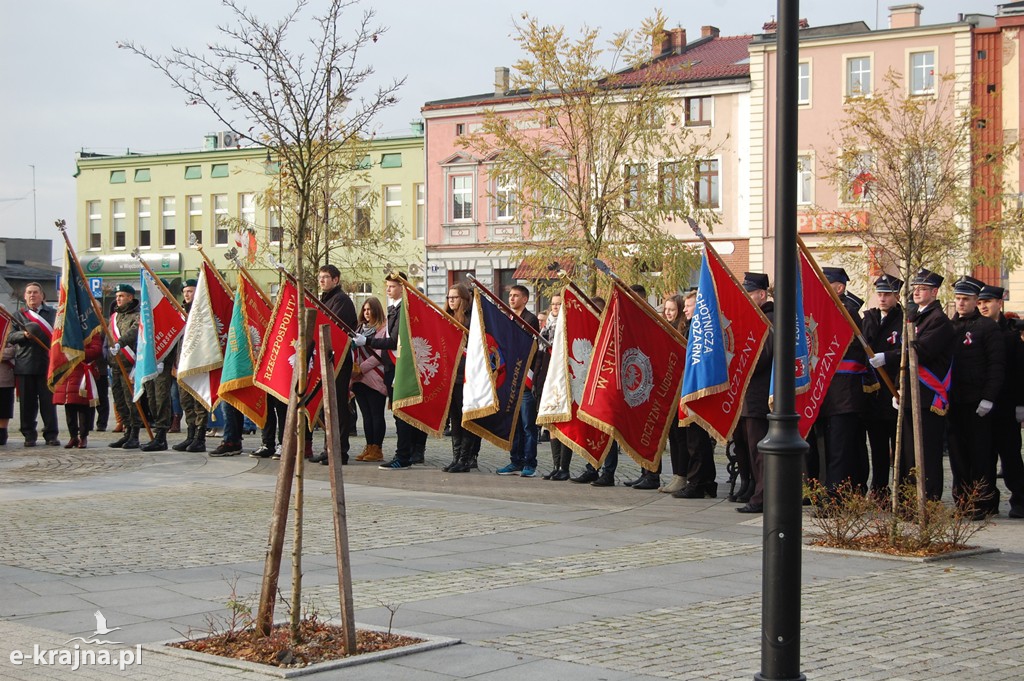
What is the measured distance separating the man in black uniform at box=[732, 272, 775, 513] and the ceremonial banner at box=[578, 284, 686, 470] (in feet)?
2.95

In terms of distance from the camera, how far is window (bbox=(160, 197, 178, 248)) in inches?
2489

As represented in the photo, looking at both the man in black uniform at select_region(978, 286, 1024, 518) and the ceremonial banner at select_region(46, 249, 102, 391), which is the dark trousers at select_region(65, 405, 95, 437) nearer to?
the ceremonial banner at select_region(46, 249, 102, 391)

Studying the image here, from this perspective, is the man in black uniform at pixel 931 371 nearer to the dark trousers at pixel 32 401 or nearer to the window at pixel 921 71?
the dark trousers at pixel 32 401

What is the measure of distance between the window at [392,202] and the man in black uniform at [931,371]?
151 feet

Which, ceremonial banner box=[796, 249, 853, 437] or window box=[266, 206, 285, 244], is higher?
window box=[266, 206, 285, 244]

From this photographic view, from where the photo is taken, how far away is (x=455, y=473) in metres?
15.6

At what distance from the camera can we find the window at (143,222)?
6425cm

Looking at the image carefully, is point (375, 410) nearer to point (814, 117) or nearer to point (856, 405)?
point (856, 405)

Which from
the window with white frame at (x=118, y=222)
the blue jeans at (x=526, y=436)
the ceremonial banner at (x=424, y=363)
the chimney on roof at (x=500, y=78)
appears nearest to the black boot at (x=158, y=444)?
the ceremonial banner at (x=424, y=363)

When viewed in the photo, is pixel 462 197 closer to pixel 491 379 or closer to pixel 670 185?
pixel 670 185

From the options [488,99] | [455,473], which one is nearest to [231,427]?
[455,473]

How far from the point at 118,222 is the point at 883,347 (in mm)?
57488

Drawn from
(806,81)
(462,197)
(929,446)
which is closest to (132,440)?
(929,446)

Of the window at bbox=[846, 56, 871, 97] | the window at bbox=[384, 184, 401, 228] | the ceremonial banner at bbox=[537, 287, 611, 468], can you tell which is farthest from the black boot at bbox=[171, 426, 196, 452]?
the window at bbox=[384, 184, 401, 228]
